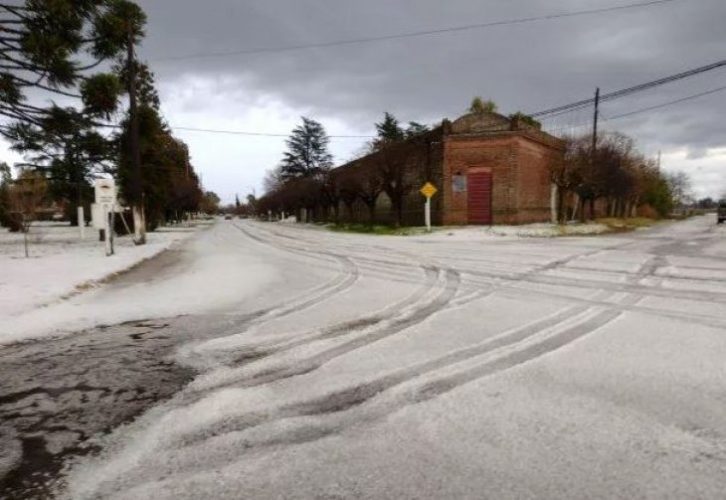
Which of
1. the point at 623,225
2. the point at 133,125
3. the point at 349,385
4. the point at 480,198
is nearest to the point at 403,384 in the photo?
the point at 349,385

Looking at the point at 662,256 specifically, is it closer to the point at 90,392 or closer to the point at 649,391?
the point at 649,391

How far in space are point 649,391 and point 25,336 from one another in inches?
256

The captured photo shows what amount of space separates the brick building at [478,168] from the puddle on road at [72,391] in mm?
29939

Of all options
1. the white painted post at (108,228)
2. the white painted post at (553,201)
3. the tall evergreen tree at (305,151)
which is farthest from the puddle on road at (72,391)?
the tall evergreen tree at (305,151)

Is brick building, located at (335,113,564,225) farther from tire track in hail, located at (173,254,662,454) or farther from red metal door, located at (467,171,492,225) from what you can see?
tire track in hail, located at (173,254,662,454)

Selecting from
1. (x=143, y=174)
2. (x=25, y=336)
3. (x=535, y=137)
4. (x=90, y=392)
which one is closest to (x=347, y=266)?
(x=25, y=336)

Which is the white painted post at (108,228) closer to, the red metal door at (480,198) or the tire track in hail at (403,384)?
the tire track in hail at (403,384)

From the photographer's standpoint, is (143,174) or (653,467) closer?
(653,467)

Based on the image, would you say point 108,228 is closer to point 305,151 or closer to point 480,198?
point 480,198

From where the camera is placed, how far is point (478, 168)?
34812 mm

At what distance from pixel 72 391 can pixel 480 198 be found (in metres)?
32.3

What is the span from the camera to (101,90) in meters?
18.3

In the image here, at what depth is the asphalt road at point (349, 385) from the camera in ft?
9.47

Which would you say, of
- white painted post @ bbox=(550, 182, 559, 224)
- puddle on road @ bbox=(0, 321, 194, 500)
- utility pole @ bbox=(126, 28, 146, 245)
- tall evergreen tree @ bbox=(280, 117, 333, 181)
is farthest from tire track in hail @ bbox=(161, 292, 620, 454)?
tall evergreen tree @ bbox=(280, 117, 333, 181)
